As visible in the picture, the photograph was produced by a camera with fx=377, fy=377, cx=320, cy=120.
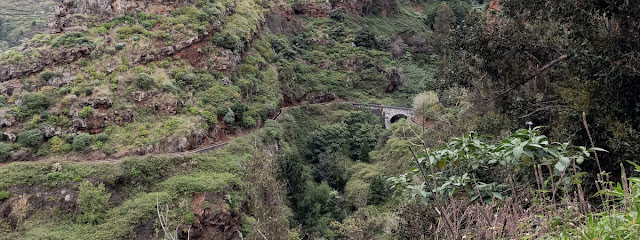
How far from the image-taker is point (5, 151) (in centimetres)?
1762

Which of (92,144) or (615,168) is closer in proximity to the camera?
(615,168)

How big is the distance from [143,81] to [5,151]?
7.03 meters

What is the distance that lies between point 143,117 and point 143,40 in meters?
5.86

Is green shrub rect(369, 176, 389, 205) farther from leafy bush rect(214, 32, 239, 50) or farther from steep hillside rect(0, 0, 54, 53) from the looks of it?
steep hillside rect(0, 0, 54, 53)

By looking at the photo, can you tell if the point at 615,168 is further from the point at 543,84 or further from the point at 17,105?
the point at 17,105

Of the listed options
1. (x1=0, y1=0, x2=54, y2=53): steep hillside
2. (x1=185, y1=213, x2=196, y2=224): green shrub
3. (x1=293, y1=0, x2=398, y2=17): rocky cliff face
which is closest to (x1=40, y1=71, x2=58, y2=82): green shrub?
(x1=185, y1=213, x2=196, y2=224): green shrub

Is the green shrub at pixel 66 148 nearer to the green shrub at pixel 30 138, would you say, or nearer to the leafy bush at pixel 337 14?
the green shrub at pixel 30 138

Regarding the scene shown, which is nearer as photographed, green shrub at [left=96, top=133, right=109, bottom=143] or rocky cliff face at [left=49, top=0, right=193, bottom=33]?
green shrub at [left=96, top=133, right=109, bottom=143]

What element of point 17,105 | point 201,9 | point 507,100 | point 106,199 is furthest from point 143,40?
point 507,100

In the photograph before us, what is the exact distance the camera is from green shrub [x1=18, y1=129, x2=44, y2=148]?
1823 centimetres

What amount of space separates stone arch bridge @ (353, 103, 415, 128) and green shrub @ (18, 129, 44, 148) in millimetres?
24586

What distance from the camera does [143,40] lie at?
931 inches

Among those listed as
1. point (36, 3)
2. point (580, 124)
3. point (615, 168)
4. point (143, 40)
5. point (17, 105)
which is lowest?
point (36, 3)

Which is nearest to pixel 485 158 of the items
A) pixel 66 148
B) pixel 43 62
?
pixel 66 148
